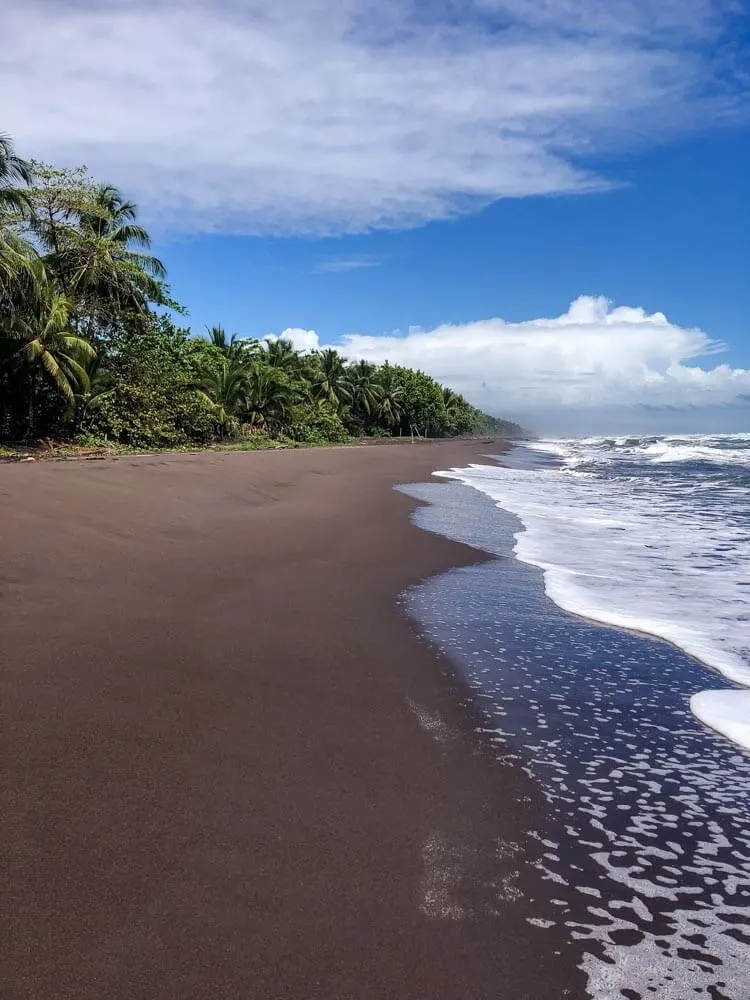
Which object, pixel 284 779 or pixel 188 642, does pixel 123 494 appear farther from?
pixel 284 779

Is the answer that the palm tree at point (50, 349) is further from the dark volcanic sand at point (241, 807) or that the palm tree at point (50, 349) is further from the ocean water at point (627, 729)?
the dark volcanic sand at point (241, 807)

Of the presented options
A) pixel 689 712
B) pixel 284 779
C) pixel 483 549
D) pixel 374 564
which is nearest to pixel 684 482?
pixel 483 549

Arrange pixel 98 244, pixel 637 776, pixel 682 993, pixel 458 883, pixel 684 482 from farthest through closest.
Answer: pixel 98 244 → pixel 684 482 → pixel 637 776 → pixel 458 883 → pixel 682 993

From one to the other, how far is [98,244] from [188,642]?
2627 cm

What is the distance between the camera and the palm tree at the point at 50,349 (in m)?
21.7

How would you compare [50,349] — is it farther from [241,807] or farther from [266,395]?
[241,807]

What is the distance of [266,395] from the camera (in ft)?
133

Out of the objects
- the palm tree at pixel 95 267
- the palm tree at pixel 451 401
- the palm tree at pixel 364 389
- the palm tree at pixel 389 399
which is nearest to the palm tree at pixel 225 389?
the palm tree at pixel 95 267

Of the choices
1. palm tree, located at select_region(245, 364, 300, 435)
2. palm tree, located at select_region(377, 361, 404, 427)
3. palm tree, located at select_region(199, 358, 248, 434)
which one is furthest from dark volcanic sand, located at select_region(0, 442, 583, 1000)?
palm tree, located at select_region(377, 361, 404, 427)

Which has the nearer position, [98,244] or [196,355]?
[98,244]

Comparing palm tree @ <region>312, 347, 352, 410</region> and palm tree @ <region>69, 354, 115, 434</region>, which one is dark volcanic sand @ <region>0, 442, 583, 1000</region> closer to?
palm tree @ <region>69, 354, 115, 434</region>

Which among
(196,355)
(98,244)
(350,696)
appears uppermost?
(98,244)

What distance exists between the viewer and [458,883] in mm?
2141

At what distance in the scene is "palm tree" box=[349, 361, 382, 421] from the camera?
65.6 meters
